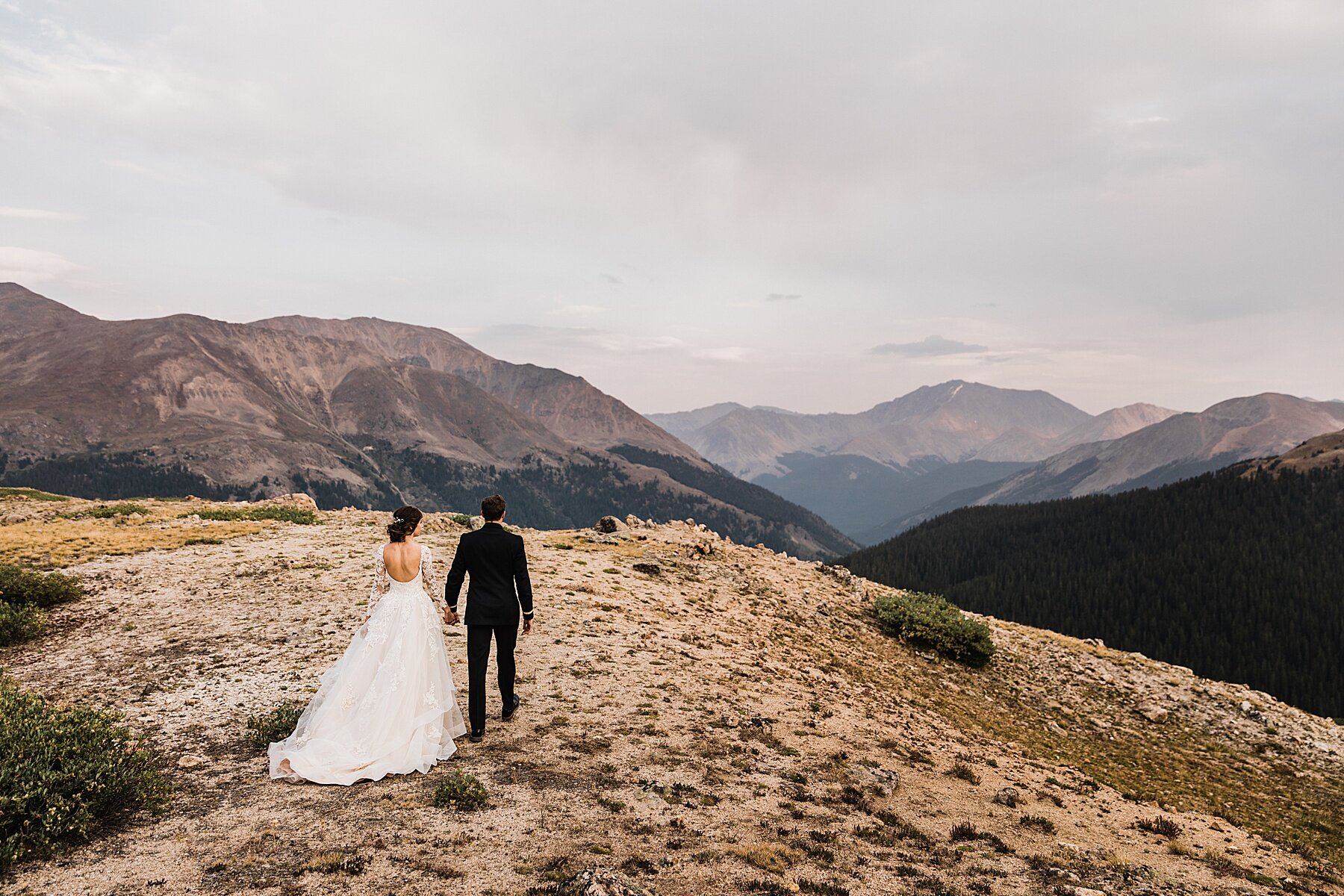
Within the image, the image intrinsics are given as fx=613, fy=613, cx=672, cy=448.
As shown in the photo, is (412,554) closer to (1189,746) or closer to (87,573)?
(87,573)

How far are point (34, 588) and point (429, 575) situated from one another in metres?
17.0

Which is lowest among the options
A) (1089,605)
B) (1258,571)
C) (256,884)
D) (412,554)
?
(1089,605)

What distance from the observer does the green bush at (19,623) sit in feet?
55.6

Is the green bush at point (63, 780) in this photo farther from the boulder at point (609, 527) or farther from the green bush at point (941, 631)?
the boulder at point (609, 527)

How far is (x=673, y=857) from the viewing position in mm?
8711

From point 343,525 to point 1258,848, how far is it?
128ft

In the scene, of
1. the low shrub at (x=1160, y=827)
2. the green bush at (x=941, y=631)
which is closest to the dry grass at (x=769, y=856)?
the low shrub at (x=1160, y=827)

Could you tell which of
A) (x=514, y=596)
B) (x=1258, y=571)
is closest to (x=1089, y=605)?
(x=1258, y=571)

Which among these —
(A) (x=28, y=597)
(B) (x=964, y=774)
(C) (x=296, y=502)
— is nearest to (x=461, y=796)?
(B) (x=964, y=774)

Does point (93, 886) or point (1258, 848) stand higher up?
point (93, 886)

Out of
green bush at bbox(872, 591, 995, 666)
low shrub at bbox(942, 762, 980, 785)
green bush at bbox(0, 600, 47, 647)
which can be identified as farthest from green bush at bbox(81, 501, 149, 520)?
low shrub at bbox(942, 762, 980, 785)

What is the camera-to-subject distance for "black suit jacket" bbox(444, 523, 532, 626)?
1227 cm

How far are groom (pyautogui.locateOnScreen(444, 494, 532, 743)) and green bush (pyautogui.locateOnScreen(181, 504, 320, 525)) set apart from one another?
28.9m

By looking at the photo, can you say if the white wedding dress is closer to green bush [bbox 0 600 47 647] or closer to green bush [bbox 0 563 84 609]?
green bush [bbox 0 600 47 647]
